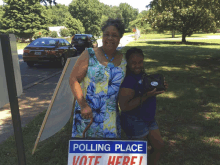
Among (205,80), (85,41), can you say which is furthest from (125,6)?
(205,80)

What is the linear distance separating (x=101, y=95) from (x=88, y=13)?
70.6 metres

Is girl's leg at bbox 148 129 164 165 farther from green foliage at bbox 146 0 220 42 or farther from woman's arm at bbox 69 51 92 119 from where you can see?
green foliage at bbox 146 0 220 42

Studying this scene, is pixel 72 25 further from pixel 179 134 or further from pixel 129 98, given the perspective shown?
pixel 129 98

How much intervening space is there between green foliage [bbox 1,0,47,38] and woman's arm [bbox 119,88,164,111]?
50.7m

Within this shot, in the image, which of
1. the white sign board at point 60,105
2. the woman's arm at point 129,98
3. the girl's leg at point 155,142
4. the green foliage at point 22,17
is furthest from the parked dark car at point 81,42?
the green foliage at point 22,17

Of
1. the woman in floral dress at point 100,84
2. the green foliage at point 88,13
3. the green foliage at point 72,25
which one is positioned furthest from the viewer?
the green foliage at point 88,13

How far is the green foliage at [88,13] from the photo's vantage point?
68.4 meters

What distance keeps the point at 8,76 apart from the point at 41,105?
4174 millimetres

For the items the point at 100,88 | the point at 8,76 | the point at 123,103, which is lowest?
the point at 123,103

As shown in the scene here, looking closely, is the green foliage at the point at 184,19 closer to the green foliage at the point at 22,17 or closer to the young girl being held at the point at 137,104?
the green foliage at the point at 22,17

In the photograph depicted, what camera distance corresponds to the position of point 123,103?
6.83ft

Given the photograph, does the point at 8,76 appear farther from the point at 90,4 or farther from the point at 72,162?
the point at 90,4

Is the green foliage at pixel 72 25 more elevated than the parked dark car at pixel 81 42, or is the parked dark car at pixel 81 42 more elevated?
the green foliage at pixel 72 25

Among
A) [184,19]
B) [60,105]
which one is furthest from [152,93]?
[184,19]
